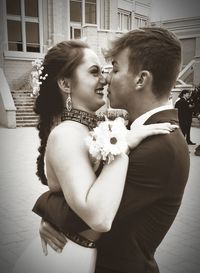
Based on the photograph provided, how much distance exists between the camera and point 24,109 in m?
11.6

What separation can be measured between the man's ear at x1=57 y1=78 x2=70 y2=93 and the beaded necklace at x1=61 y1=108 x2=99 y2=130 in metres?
0.11

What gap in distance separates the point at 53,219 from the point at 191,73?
38.5ft

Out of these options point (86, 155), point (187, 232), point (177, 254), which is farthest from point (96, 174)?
Answer: point (187, 232)

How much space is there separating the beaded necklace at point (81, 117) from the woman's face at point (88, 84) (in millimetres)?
49

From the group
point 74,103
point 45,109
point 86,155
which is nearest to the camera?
point 86,155

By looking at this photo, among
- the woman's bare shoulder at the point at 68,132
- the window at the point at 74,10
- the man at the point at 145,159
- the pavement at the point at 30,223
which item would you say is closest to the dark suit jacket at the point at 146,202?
the man at the point at 145,159

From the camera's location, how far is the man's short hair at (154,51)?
110 centimetres

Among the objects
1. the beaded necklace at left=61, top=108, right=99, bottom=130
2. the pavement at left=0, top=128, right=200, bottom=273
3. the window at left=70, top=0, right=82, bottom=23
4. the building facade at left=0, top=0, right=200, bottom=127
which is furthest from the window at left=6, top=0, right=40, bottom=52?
the pavement at left=0, top=128, right=200, bottom=273

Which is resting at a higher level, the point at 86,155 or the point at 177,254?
the point at 86,155

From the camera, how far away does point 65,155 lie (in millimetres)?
1089

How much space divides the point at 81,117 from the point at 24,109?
1068 cm

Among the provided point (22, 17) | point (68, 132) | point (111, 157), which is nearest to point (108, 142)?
point (111, 157)

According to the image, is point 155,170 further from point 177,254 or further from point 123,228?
point 177,254

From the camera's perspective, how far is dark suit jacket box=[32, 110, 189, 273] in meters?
1.00
